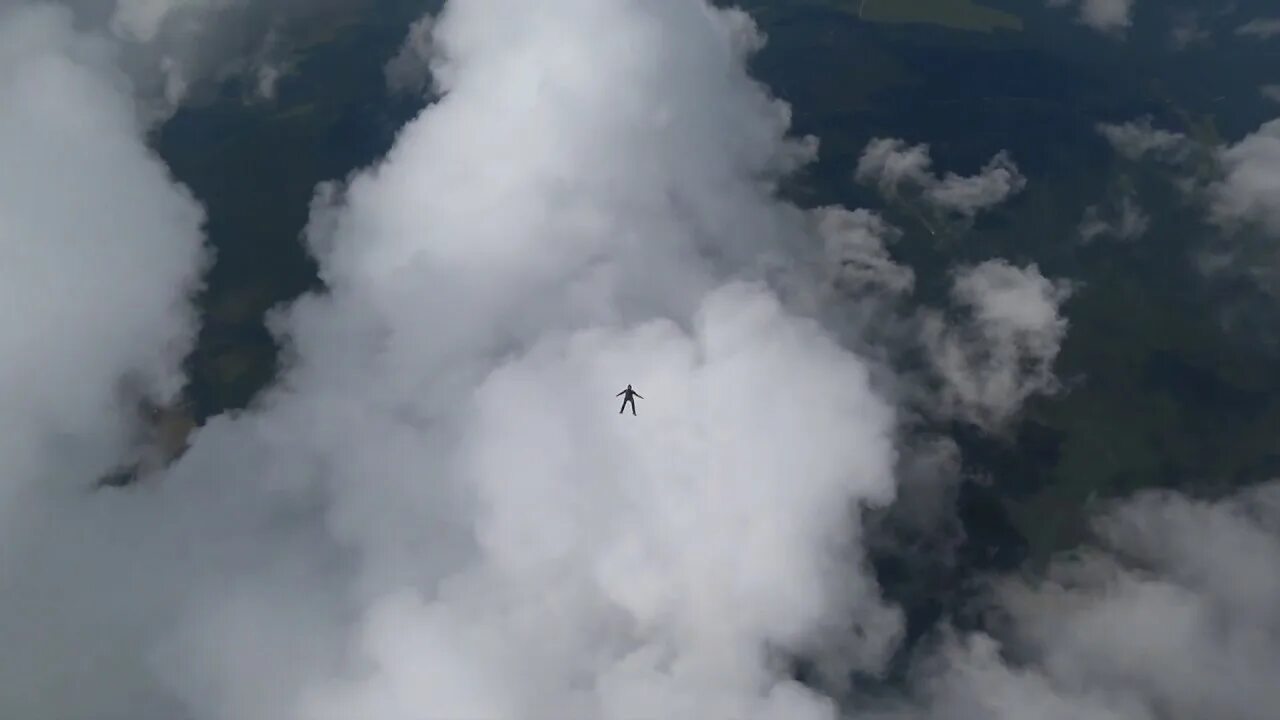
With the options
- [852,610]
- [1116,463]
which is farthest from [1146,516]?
[852,610]

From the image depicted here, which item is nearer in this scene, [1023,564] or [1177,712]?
[1177,712]

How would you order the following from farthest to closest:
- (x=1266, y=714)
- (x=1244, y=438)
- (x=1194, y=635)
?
(x=1244, y=438) < (x=1194, y=635) < (x=1266, y=714)

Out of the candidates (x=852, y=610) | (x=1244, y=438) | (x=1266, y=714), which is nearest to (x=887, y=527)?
(x=852, y=610)

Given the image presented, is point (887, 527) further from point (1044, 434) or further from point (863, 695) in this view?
point (1044, 434)

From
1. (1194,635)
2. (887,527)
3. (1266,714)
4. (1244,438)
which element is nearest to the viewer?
(1266,714)

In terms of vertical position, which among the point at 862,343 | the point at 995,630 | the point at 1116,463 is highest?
the point at 862,343

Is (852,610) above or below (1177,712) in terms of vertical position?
above

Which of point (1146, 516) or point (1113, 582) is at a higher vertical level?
point (1146, 516)

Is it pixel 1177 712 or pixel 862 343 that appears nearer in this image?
pixel 1177 712

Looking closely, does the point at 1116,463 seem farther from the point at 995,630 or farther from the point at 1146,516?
the point at 995,630
